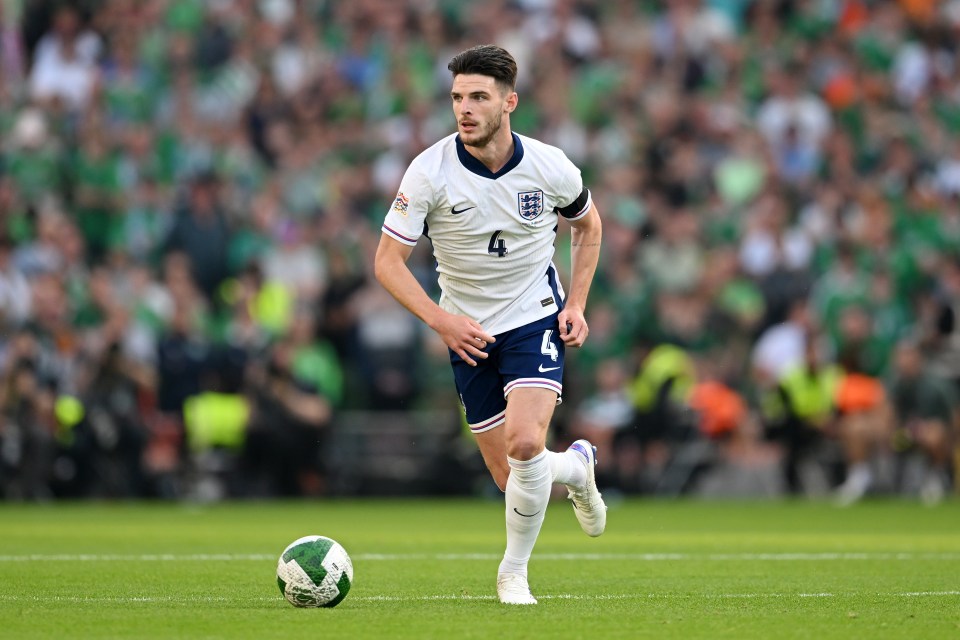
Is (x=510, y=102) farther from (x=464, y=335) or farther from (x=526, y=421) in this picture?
(x=526, y=421)

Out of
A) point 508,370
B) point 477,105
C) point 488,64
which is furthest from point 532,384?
point 488,64

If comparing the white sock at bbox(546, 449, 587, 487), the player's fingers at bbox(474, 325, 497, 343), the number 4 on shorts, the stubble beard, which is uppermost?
the stubble beard

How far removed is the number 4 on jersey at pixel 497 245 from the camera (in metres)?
8.31

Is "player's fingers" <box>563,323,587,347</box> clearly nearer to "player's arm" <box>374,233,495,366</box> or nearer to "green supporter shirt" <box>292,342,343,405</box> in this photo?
"player's arm" <box>374,233,495,366</box>

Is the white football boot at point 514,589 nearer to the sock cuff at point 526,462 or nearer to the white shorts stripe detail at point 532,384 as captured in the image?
the sock cuff at point 526,462

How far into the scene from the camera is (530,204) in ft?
27.4

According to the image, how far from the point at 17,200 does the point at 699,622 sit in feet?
46.9

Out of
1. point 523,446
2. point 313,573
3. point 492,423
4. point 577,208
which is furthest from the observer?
point 577,208

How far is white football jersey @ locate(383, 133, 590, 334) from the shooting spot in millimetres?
8211

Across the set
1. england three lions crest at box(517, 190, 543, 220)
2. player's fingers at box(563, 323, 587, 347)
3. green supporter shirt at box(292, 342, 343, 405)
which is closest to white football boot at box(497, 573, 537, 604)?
player's fingers at box(563, 323, 587, 347)

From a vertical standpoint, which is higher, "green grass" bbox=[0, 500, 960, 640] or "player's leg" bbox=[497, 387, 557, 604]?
"player's leg" bbox=[497, 387, 557, 604]

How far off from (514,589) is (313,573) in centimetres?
98

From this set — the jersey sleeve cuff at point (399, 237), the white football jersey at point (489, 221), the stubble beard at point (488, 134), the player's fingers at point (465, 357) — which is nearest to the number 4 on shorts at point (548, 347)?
the white football jersey at point (489, 221)

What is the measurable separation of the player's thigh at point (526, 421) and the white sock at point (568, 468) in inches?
12.5
